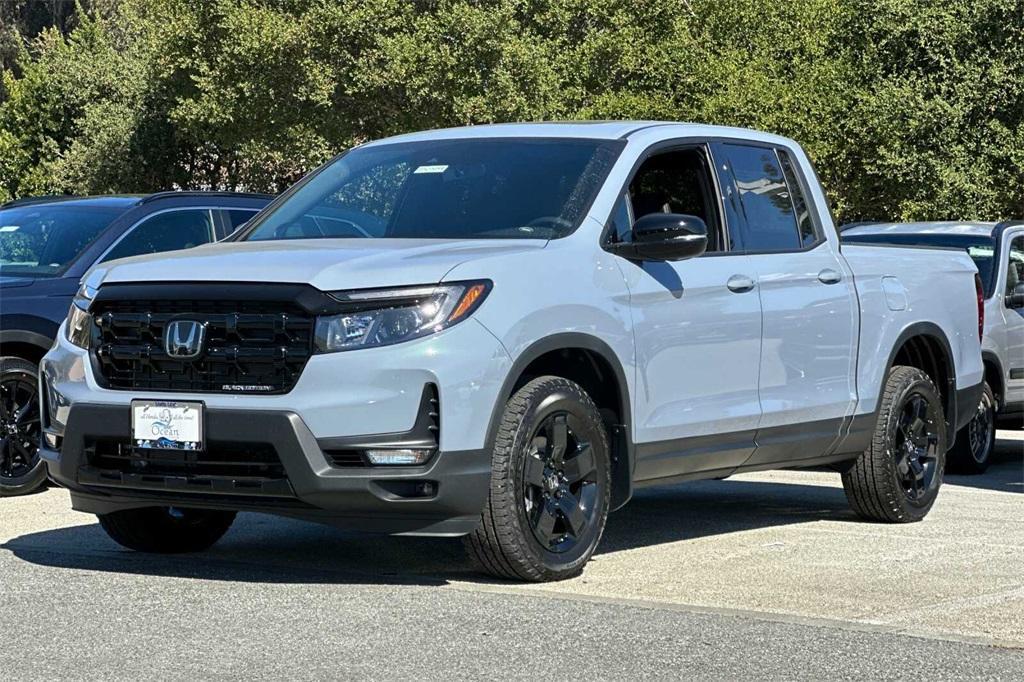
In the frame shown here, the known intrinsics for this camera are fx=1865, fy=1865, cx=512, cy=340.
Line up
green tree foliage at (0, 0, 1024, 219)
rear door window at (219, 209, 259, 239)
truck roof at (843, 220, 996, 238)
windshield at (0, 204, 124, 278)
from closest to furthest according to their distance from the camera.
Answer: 1. windshield at (0, 204, 124, 278)
2. rear door window at (219, 209, 259, 239)
3. truck roof at (843, 220, 996, 238)
4. green tree foliage at (0, 0, 1024, 219)

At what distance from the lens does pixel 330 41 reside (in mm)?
39625

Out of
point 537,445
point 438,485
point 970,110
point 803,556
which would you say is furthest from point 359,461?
point 970,110

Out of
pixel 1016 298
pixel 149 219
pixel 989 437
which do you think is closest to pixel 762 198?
pixel 149 219

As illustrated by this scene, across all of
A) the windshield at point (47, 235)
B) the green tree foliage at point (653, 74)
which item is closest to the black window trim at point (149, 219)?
the windshield at point (47, 235)

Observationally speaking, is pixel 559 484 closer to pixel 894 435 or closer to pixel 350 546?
pixel 350 546

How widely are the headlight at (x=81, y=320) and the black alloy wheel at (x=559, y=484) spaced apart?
1.91m

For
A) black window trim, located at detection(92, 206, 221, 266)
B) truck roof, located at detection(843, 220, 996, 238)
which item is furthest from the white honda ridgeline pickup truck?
truck roof, located at detection(843, 220, 996, 238)

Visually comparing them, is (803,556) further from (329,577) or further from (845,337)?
(329,577)

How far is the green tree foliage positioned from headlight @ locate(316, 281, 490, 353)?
29.6 meters

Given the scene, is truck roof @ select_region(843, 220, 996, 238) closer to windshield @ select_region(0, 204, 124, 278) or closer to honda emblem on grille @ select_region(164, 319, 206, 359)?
windshield @ select_region(0, 204, 124, 278)

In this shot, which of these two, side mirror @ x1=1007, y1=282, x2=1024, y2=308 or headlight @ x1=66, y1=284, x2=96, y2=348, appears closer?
headlight @ x1=66, y1=284, x2=96, y2=348

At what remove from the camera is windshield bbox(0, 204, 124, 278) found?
11.6m

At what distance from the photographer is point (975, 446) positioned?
13.8 meters

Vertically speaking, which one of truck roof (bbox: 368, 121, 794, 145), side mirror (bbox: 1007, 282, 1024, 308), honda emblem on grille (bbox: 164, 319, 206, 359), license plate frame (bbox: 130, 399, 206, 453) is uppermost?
truck roof (bbox: 368, 121, 794, 145)
